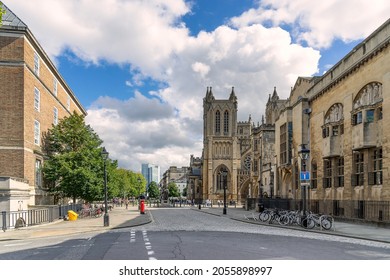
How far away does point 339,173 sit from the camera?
3450 cm

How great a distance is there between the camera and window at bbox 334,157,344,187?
33969 millimetres

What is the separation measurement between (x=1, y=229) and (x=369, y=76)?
25164mm

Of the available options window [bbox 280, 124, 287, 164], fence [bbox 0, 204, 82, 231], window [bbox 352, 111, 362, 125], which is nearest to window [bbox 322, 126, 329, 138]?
window [bbox 352, 111, 362, 125]

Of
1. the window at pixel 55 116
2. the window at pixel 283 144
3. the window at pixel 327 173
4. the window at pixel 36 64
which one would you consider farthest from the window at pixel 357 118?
the window at pixel 55 116

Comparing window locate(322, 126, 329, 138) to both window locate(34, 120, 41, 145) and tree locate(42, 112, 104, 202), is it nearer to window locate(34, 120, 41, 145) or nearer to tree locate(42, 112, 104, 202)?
tree locate(42, 112, 104, 202)

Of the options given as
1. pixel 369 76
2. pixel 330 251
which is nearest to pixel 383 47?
pixel 369 76

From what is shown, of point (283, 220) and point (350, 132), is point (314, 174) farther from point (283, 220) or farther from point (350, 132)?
point (283, 220)

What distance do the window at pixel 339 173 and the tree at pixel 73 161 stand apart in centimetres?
2048

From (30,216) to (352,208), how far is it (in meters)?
22.1

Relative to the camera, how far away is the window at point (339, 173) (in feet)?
111

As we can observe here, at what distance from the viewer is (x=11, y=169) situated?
107 feet

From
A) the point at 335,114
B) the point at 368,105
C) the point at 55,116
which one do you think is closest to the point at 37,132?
the point at 55,116

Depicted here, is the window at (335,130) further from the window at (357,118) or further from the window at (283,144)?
the window at (283,144)

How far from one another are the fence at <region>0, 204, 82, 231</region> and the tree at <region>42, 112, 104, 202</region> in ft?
9.88
